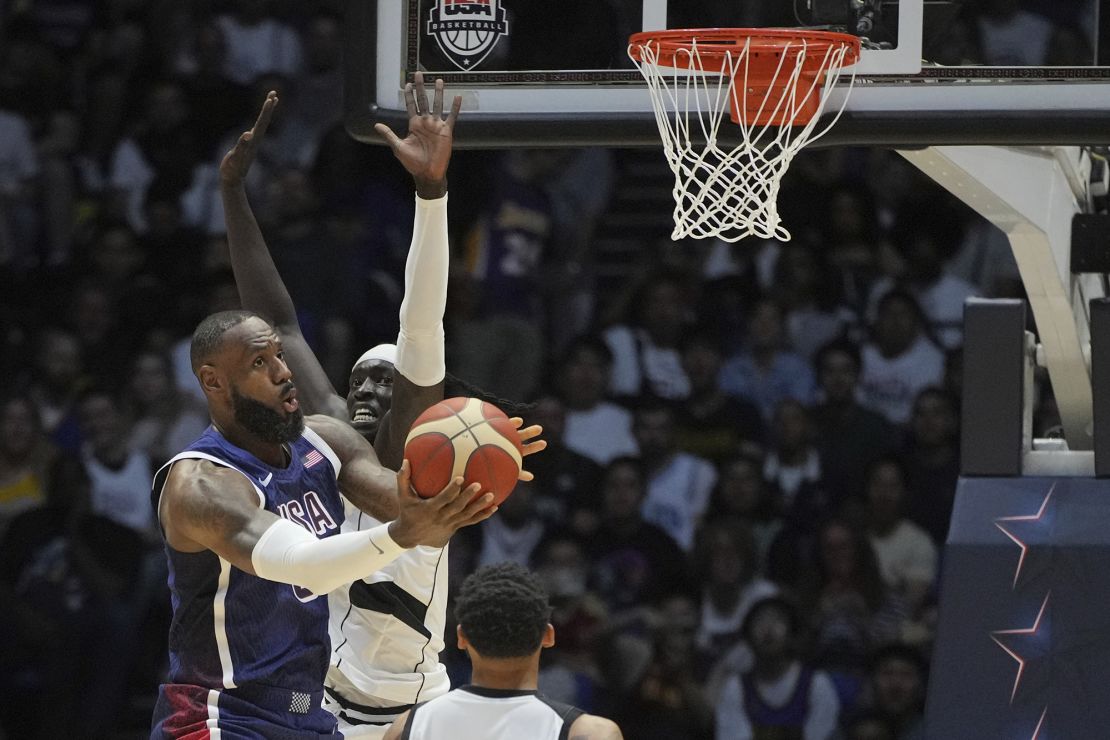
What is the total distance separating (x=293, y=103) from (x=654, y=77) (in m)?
4.92

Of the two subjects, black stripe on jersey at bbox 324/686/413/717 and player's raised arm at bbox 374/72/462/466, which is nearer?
player's raised arm at bbox 374/72/462/466

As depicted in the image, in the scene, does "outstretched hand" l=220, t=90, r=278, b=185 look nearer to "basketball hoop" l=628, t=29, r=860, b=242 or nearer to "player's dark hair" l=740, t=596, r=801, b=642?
"basketball hoop" l=628, t=29, r=860, b=242

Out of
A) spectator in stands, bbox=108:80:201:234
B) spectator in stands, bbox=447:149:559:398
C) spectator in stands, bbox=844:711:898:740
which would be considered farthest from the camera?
spectator in stands, bbox=108:80:201:234

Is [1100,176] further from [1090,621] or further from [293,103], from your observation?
[293,103]

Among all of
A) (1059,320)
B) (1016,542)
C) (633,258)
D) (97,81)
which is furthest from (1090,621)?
(97,81)

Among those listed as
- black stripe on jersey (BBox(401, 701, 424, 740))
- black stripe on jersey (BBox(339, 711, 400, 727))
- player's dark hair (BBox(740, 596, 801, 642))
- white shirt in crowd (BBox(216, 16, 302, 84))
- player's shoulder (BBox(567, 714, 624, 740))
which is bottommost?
player's dark hair (BBox(740, 596, 801, 642))

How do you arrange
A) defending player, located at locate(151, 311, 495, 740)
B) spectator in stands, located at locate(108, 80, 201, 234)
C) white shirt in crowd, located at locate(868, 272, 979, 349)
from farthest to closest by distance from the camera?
spectator in stands, located at locate(108, 80, 201, 234)
white shirt in crowd, located at locate(868, 272, 979, 349)
defending player, located at locate(151, 311, 495, 740)

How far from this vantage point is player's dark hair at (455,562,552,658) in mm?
3865

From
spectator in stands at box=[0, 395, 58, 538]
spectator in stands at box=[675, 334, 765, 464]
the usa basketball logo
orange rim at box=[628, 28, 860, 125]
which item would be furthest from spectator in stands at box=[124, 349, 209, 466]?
orange rim at box=[628, 28, 860, 125]

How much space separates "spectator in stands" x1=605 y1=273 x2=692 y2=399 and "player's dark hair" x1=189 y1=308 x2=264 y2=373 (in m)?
4.58

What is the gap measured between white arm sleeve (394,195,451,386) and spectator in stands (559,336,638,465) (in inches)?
151

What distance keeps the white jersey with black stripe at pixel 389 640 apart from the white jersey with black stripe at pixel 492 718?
1.60 meters

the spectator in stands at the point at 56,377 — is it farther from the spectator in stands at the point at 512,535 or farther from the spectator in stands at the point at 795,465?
the spectator in stands at the point at 795,465

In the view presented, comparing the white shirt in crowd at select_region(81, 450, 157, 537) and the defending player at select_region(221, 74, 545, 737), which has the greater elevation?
the defending player at select_region(221, 74, 545, 737)
